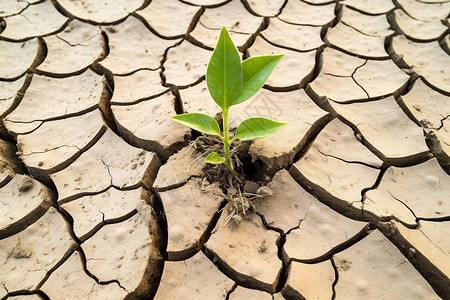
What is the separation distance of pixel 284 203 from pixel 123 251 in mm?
670

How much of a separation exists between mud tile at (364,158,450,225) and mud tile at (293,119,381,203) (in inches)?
2.5

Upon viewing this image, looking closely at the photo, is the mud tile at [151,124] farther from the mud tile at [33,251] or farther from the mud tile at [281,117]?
the mud tile at [33,251]

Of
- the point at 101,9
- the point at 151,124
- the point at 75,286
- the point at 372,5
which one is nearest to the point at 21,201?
the point at 75,286

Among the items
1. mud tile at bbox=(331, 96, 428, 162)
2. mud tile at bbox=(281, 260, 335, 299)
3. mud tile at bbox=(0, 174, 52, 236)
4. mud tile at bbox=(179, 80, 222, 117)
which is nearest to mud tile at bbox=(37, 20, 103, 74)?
mud tile at bbox=(179, 80, 222, 117)

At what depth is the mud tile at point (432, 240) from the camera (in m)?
1.30

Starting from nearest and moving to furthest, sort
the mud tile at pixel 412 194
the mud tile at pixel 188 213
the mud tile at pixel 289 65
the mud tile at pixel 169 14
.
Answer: the mud tile at pixel 188 213, the mud tile at pixel 412 194, the mud tile at pixel 289 65, the mud tile at pixel 169 14

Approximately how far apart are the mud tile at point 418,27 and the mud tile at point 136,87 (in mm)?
1684

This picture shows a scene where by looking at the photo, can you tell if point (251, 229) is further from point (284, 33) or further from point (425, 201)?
point (284, 33)

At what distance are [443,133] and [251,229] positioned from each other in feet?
3.66

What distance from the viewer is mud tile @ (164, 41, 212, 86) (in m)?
2.00

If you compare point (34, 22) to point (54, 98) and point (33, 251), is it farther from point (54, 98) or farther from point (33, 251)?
point (33, 251)

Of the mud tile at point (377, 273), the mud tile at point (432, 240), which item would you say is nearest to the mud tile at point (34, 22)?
the mud tile at point (377, 273)

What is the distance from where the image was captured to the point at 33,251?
1.41 meters

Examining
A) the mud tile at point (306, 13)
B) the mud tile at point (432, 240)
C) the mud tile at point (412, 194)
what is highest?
the mud tile at point (306, 13)
